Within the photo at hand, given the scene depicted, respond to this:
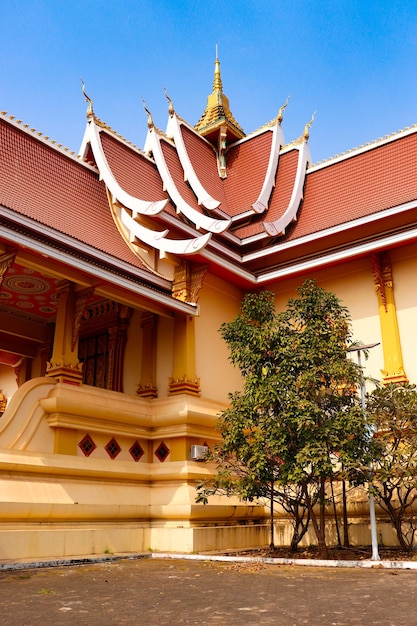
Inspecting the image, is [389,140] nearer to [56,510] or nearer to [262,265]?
[262,265]

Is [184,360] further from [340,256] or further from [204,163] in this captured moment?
[204,163]

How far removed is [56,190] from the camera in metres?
11.0

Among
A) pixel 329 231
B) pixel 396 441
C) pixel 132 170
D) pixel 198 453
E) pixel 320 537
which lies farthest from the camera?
pixel 132 170

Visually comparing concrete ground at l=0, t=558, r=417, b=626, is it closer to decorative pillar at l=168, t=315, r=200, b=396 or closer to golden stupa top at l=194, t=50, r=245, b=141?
decorative pillar at l=168, t=315, r=200, b=396

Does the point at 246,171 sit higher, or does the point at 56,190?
the point at 246,171

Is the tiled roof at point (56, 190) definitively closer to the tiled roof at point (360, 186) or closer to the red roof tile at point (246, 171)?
the red roof tile at point (246, 171)

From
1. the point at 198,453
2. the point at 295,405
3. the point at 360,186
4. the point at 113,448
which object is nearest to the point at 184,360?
the point at 198,453

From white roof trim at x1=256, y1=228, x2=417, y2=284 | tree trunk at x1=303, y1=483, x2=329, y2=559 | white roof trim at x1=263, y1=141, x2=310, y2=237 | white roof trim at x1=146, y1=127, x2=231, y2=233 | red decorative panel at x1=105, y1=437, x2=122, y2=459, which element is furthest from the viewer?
white roof trim at x1=263, y1=141, x2=310, y2=237

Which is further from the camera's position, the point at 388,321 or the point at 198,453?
the point at 388,321

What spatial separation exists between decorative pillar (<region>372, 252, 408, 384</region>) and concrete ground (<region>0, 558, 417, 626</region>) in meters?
4.03

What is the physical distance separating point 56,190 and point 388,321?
6476 millimetres

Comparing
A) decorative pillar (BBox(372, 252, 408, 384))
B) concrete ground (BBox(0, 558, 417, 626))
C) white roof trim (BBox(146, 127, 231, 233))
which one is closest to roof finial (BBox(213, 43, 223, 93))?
white roof trim (BBox(146, 127, 231, 233))

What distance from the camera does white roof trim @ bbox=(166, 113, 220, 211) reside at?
41.8 ft

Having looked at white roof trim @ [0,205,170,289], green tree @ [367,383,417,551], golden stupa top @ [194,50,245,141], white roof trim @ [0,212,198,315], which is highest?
golden stupa top @ [194,50,245,141]
